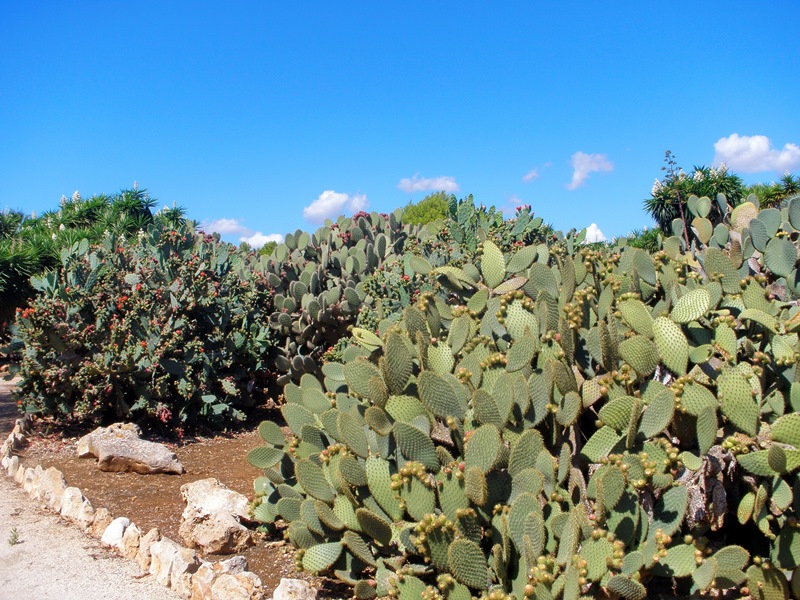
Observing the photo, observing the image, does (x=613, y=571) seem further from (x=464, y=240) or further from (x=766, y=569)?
(x=464, y=240)

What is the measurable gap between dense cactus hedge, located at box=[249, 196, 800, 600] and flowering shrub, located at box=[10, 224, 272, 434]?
3054 mm

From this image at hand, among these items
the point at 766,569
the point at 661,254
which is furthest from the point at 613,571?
the point at 661,254

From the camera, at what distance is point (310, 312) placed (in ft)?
23.6

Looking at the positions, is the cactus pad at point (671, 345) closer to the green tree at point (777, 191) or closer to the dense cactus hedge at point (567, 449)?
the dense cactus hedge at point (567, 449)

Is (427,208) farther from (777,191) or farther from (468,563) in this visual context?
(468,563)

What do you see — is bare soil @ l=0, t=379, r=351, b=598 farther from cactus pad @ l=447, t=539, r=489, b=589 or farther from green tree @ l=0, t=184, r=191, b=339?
green tree @ l=0, t=184, r=191, b=339

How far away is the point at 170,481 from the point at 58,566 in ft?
5.20

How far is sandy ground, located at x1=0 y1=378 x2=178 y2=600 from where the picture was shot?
3.71 metres

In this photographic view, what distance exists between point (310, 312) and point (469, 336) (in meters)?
3.59

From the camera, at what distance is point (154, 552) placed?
394 cm

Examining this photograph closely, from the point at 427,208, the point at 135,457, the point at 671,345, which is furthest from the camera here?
the point at 427,208

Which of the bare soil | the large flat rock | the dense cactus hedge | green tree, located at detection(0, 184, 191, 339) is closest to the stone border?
the bare soil

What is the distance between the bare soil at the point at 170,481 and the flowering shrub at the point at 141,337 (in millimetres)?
308

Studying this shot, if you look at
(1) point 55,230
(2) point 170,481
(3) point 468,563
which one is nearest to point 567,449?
(3) point 468,563
